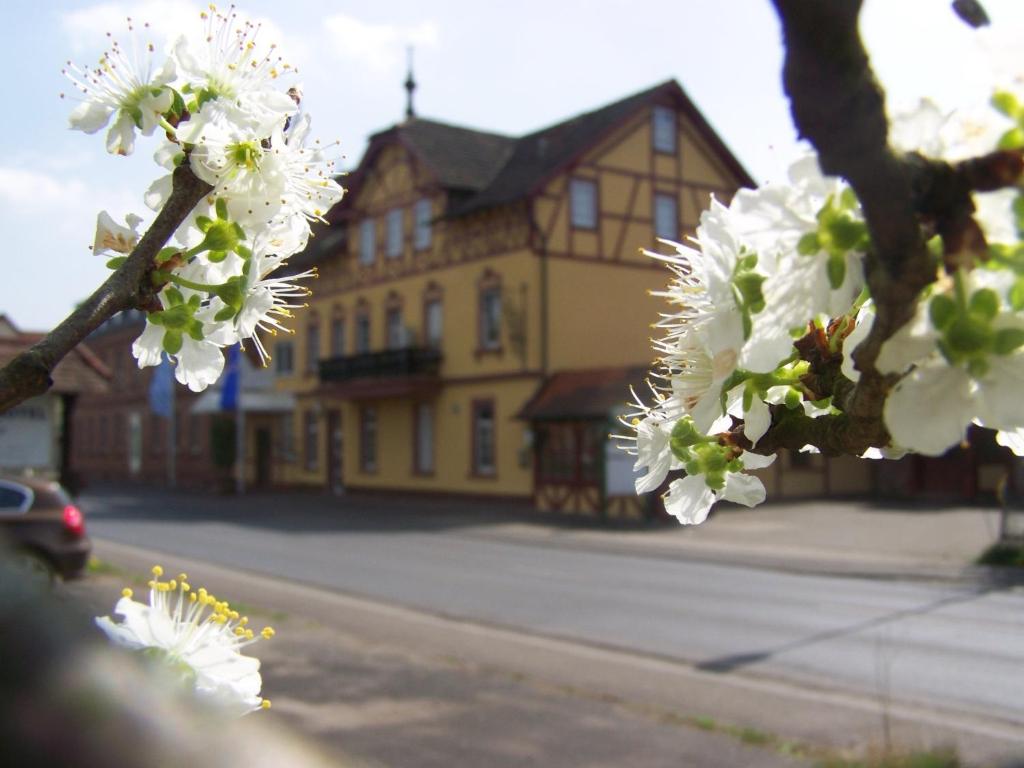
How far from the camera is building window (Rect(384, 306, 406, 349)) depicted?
120ft

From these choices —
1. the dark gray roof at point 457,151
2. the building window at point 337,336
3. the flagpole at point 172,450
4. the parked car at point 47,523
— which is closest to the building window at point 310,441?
the building window at point 337,336

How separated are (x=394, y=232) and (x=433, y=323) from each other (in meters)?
3.60

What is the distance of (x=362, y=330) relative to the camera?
39.1 metres

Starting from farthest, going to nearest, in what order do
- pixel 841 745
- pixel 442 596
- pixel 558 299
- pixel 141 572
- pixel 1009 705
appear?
pixel 558 299 < pixel 141 572 < pixel 442 596 < pixel 1009 705 < pixel 841 745

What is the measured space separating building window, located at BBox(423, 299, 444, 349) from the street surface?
10.6 m

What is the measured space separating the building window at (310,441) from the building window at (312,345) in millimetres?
1760

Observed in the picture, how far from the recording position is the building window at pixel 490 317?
105ft

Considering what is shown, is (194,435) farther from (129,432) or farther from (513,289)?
(513,289)

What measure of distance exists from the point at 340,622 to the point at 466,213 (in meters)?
21.4

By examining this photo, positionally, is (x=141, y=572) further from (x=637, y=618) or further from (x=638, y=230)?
(x=638, y=230)

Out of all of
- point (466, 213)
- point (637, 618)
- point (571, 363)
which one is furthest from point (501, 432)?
point (637, 618)

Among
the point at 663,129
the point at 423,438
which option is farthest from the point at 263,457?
the point at 663,129

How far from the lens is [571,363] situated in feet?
102

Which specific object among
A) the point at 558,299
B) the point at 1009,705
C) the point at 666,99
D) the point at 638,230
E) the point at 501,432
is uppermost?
the point at 666,99
